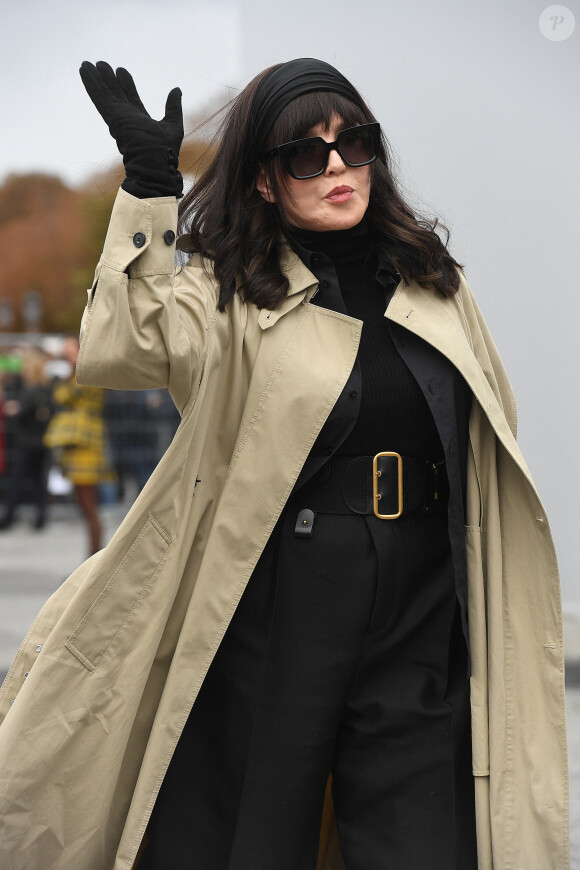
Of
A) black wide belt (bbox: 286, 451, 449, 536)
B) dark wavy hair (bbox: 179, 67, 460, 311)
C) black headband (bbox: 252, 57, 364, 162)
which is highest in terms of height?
black headband (bbox: 252, 57, 364, 162)

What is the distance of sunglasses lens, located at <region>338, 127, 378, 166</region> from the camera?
2.36m

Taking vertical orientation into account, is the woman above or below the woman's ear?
below

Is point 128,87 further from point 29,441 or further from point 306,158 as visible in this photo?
point 29,441

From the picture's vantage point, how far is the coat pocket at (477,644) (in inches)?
95.8

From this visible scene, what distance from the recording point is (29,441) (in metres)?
10.1

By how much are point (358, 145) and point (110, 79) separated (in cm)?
54

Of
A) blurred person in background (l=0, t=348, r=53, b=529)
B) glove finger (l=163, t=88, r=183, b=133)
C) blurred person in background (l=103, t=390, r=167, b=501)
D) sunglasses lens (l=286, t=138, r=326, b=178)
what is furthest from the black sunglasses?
blurred person in background (l=0, t=348, r=53, b=529)

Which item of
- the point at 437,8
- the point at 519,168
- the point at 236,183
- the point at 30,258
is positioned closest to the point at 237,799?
the point at 236,183

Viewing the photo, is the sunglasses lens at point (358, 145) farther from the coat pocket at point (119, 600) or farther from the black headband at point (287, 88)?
the coat pocket at point (119, 600)

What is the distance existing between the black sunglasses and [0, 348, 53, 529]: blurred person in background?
791 cm

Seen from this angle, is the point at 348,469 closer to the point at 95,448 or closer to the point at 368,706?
the point at 368,706

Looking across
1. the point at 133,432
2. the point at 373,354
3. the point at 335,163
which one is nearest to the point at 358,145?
the point at 335,163

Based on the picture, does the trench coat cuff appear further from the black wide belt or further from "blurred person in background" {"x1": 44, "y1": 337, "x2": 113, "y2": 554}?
"blurred person in background" {"x1": 44, "y1": 337, "x2": 113, "y2": 554}

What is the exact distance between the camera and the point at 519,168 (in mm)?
4203
